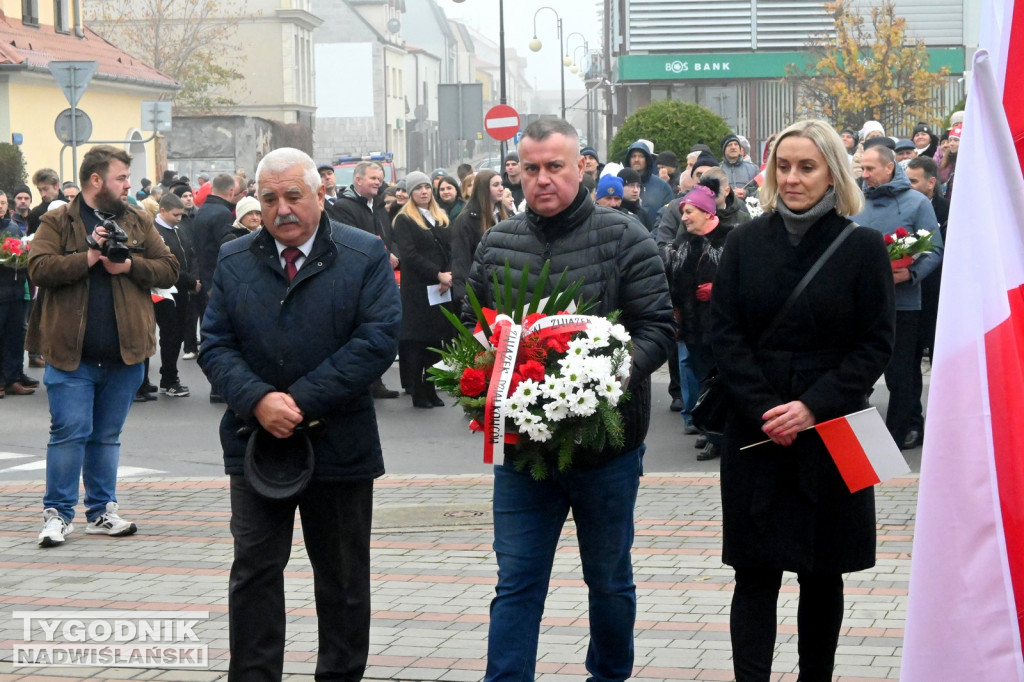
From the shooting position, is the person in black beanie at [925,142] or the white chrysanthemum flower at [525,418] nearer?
the white chrysanthemum flower at [525,418]

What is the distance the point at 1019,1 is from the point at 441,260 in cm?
1075

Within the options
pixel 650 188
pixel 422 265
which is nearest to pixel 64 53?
pixel 650 188

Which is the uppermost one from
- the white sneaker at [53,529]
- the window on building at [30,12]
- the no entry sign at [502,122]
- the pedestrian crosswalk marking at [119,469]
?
the window on building at [30,12]

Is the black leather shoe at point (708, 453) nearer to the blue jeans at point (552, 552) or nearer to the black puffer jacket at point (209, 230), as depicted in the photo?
the blue jeans at point (552, 552)

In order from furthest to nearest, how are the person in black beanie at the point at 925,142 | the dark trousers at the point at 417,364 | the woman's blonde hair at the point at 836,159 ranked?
1. the person in black beanie at the point at 925,142
2. the dark trousers at the point at 417,364
3. the woman's blonde hair at the point at 836,159

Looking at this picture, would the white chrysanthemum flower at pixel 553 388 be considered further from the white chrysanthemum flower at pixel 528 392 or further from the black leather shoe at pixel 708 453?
the black leather shoe at pixel 708 453

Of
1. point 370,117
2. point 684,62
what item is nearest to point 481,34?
point 370,117

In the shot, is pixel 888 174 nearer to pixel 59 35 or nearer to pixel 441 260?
pixel 441 260

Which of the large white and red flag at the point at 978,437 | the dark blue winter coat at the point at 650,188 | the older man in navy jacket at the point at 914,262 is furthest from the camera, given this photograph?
the dark blue winter coat at the point at 650,188

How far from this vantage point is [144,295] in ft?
27.6

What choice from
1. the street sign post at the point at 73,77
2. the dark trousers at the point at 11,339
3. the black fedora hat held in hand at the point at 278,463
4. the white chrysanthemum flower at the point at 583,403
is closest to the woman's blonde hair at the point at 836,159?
the white chrysanthemum flower at the point at 583,403

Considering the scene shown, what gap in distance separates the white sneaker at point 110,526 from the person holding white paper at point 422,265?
557 centimetres

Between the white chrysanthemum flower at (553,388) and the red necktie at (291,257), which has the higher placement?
the red necktie at (291,257)

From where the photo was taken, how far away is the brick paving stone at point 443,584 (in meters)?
5.74
